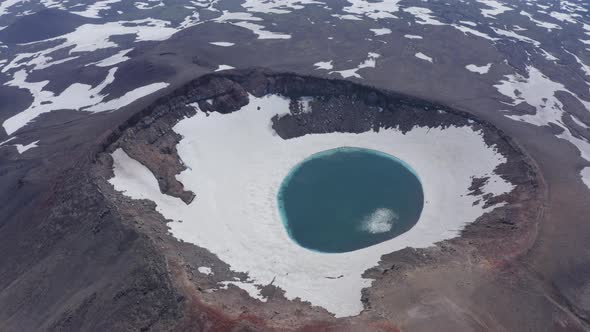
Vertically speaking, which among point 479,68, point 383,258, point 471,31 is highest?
point 471,31

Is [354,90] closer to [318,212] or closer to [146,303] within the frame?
[318,212]

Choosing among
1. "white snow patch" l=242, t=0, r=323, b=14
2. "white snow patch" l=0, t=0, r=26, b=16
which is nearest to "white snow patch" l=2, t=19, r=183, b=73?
"white snow patch" l=242, t=0, r=323, b=14

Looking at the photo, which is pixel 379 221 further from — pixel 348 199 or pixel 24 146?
pixel 24 146

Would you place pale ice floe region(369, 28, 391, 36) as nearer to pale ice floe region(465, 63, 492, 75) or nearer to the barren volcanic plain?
the barren volcanic plain

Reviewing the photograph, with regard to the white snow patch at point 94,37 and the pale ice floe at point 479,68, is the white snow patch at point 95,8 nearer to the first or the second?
the white snow patch at point 94,37

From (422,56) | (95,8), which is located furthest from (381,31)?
(95,8)

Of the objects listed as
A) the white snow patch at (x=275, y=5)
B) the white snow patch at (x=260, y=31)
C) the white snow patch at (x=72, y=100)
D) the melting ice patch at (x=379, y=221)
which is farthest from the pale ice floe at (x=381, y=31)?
the melting ice patch at (x=379, y=221)
